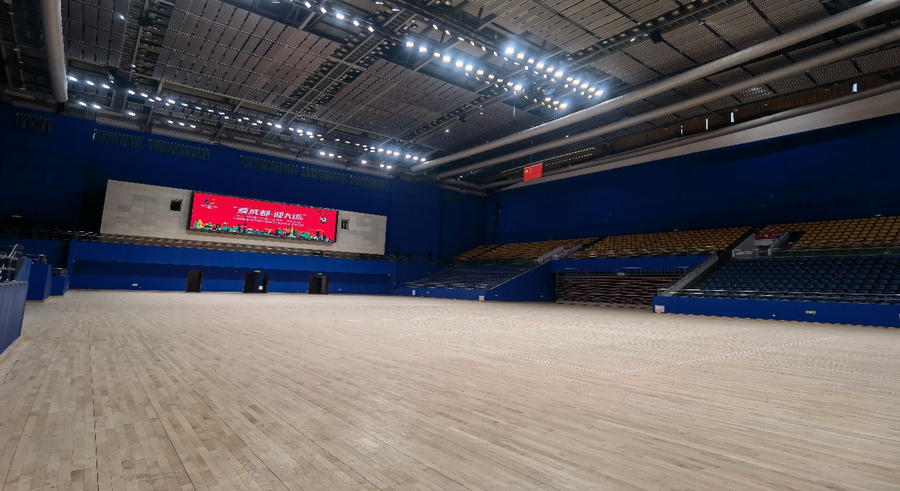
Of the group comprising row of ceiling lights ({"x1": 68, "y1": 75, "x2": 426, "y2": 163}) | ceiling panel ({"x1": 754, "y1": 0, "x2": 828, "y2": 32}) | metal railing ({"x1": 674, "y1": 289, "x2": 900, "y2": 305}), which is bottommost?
metal railing ({"x1": 674, "y1": 289, "x2": 900, "y2": 305})

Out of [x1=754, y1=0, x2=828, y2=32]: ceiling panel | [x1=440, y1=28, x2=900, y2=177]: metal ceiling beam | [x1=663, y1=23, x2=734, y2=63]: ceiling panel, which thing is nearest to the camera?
[x1=754, y1=0, x2=828, y2=32]: ceiling panel

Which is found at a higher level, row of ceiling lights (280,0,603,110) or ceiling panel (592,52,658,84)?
ceiling panel (592,52,658,84)

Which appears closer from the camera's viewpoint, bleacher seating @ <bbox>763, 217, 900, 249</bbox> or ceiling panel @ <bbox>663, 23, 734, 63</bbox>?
ceiling panel @ <bbox>663, 23, 734, 63</bbox>

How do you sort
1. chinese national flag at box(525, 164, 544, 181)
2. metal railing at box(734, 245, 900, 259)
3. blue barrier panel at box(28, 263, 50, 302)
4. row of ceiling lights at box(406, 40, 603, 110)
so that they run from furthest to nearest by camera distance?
chinese national flag at box(525, 164, 544, 181) < metal railing at box(734, 245, 900, 259) < row of ceiling lights at box(406, 40, 603, 110) < blue barrier panel at box(28, 263, 50, 302)

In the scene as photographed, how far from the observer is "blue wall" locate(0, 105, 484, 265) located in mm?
15391

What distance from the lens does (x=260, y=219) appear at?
768 inches

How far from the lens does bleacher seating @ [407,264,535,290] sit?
19.7 metres

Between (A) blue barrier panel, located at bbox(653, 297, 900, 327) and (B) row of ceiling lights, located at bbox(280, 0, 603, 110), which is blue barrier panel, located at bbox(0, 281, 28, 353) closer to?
(B) row of ceiling lights, located at bbox(280, 0, 603, 110)

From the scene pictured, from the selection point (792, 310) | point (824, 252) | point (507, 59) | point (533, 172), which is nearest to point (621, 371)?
point (507, 59)

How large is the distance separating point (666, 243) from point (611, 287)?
113 inches

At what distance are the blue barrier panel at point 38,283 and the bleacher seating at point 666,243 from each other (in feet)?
59.3

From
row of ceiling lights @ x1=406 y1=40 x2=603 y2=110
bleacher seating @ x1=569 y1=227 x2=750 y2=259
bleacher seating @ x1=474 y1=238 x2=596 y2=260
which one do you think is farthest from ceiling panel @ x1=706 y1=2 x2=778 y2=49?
bleacher seating @ x1=474 y1=238 x2=596 y2=260

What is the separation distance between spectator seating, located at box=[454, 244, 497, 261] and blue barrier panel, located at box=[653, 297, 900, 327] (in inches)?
499

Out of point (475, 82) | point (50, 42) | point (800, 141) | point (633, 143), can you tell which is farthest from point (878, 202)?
point (50, 42)
